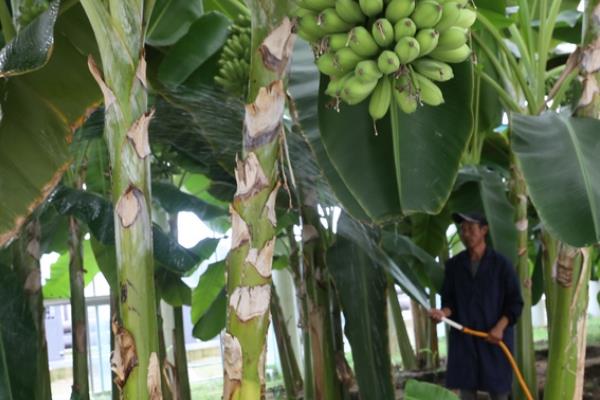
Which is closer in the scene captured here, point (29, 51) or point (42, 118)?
point (29, 51)

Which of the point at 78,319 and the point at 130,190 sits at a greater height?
the point at 130,190

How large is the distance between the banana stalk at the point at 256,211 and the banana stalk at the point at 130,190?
0.36 ft

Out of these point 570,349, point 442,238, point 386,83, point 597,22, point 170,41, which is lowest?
point 570,349

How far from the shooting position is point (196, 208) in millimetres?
2125

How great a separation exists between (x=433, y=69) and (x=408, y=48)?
0.09 metres

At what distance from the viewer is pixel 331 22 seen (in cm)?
95

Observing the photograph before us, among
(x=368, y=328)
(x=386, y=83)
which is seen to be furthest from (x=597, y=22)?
(x=368, y=328)

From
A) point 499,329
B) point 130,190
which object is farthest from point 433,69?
point 499,329

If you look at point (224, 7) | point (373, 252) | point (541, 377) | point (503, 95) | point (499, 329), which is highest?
point (224, 7)

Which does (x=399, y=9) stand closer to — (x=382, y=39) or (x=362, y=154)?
(x=382, y=39)

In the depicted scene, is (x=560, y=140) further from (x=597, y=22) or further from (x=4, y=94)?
(x=4, y=94)

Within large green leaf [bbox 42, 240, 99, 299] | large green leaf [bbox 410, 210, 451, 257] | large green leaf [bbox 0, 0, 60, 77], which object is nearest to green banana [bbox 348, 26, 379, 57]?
large green leaf [bbox 0, 0, 60, 77]

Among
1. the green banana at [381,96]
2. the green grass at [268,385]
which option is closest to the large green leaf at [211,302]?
the green grass at [268,385]

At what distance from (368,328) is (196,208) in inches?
31.2
